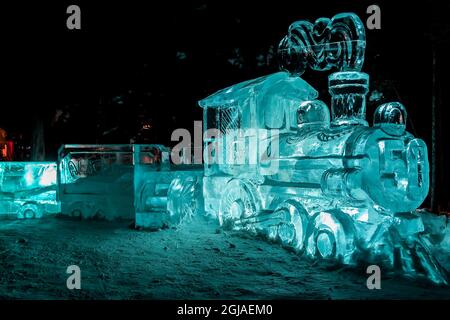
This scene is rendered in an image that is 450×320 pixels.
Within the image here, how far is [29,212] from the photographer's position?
39.5ft

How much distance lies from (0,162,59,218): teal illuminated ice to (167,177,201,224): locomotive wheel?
3.68 metres

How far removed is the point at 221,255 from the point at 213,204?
8.67 feet

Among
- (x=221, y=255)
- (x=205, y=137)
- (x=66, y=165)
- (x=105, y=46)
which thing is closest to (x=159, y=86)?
(x=105, y=46)

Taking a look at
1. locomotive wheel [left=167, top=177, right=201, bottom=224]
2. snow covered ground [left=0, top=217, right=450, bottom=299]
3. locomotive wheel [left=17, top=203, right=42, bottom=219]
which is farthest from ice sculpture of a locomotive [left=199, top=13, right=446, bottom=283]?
locomotive wheel [left=17, top=203, right=42, bottom=219]

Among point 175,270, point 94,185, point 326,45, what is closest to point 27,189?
point 94,185

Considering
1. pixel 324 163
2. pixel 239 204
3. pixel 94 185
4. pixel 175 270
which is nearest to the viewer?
pixel 175 270

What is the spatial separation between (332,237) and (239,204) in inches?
105

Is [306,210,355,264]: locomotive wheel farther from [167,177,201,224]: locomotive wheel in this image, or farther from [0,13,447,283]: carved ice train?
[167,177,201,224]: locomotive wheel

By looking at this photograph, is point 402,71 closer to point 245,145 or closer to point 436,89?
point 436,89

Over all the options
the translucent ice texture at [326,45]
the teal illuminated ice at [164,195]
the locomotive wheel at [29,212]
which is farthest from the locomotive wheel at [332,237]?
the locomotive wheel at [29,212]

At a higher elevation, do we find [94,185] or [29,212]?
[94,185]

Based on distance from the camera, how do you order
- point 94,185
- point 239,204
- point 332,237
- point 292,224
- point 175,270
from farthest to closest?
1. point 94,185
2. point 239,204
3. point 292,224
4. point 332,237
5. point 175,270

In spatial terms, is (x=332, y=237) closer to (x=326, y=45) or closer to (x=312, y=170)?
(x=312, y=170)

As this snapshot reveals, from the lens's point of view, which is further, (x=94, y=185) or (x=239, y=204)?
(x=94, y=185)
